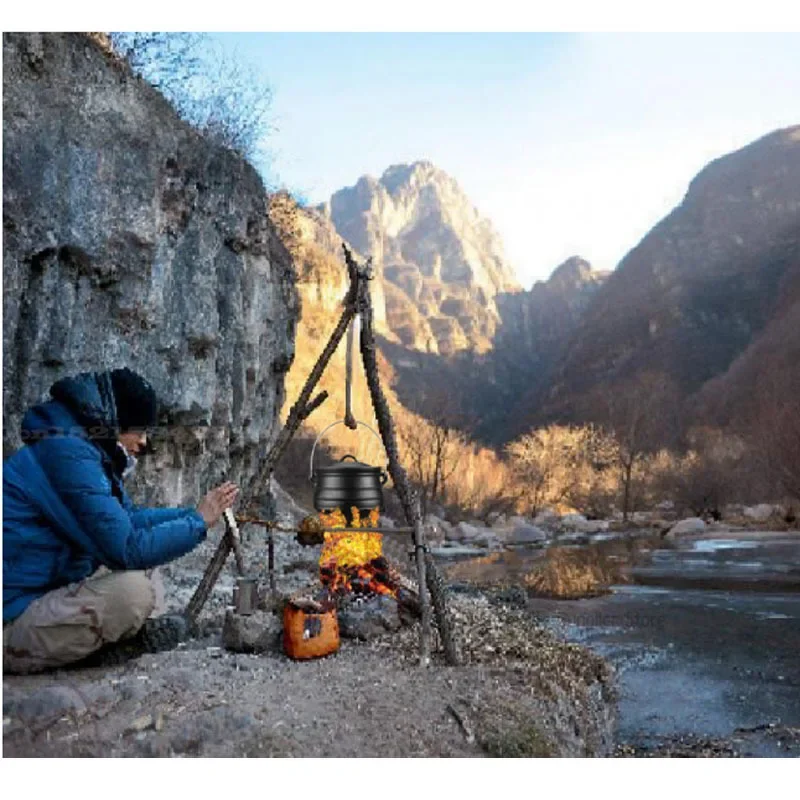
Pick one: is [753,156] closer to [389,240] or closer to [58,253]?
[389,240]

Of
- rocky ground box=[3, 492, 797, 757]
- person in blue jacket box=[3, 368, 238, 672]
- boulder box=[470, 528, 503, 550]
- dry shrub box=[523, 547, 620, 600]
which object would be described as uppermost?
person in blue jacket box=[3, 368, 238, 672]

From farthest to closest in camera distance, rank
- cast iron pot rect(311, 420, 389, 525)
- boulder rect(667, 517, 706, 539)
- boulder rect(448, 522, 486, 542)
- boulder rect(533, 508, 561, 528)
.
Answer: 1. boulder rect(533, 508, 561, 528)
2. boulder rect(667, 517, 706, 539)
3. boulder rect(448, 522, 486, 542)
4. cast iron pot rect(311, 420, 389, 525)

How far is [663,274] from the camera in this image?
81.1 metres

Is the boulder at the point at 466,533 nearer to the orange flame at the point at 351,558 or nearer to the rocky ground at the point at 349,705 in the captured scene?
the rocky ground at the point at 349,705

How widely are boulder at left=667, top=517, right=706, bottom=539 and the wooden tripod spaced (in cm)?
1864

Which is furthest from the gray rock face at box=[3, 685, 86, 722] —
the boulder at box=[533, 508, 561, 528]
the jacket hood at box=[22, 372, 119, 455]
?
the boulder at box=[533, 508, 561, 528]

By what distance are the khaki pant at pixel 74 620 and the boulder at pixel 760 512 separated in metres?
22.9

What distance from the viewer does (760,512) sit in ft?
78.2

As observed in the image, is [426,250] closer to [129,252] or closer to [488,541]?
[488,541]

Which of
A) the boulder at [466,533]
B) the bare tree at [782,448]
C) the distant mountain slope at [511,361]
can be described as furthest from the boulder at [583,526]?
the distant mountain slope at [511,361]

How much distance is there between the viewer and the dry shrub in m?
10.7

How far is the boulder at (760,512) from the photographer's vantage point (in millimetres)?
23016

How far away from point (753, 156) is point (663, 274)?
585 inches

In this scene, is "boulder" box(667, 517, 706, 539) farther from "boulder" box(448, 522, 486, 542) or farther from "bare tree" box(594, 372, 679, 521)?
"boulder" box(448, 522, 486, 542)
